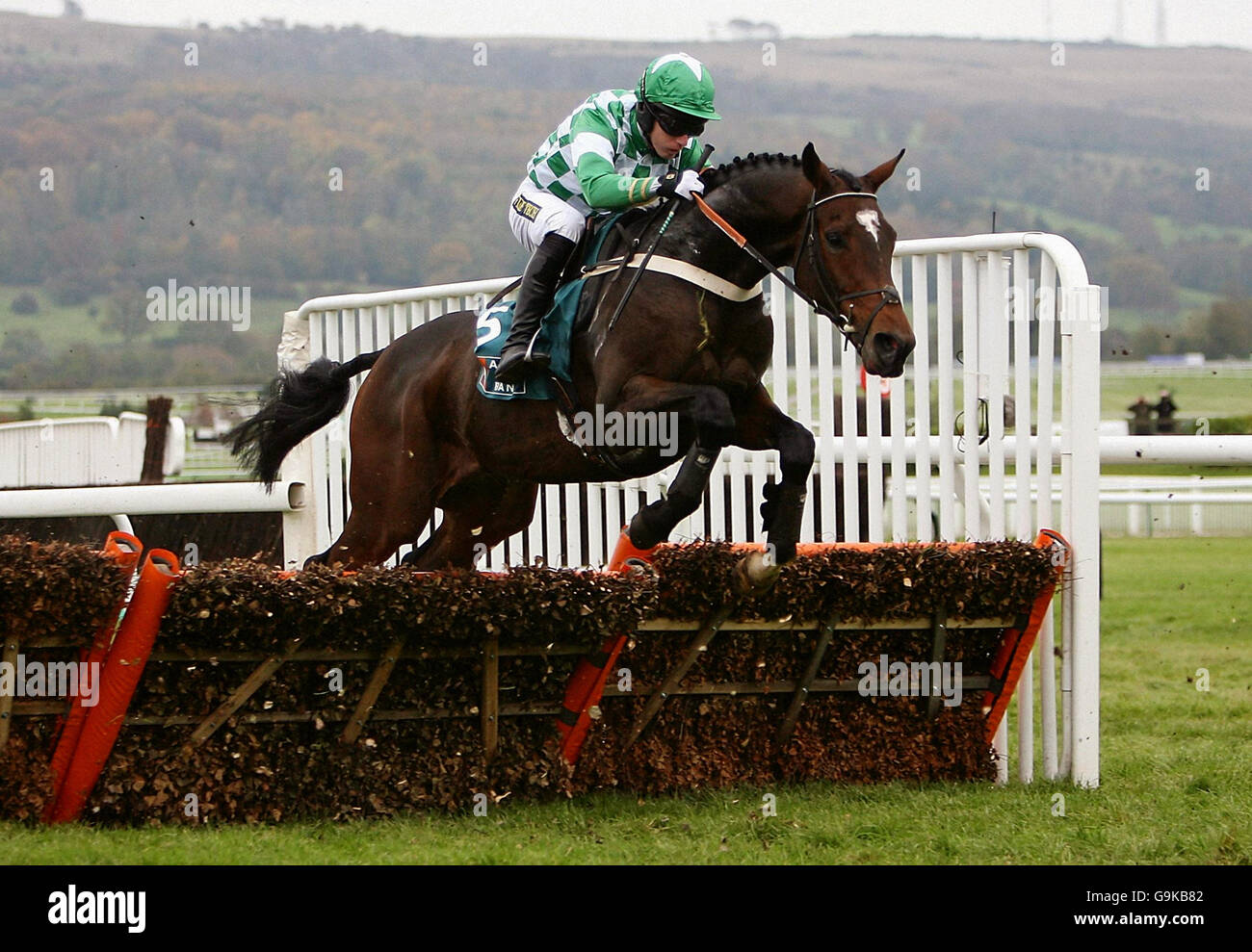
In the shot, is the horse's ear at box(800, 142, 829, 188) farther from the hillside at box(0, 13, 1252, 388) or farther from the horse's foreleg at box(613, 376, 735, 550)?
the hillside at box(0, 13, 1252, 388)

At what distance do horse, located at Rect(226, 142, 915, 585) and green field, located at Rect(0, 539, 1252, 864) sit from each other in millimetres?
776

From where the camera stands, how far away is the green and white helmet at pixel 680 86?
4.97 m

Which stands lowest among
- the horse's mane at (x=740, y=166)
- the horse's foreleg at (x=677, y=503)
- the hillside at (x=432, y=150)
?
the horse's foreleg at (x=677, y=503)

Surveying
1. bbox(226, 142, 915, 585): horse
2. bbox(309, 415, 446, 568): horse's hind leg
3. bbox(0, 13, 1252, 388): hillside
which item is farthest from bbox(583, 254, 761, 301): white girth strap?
bbox(0, 13, 1252, 388): hillside

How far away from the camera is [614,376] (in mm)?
4879

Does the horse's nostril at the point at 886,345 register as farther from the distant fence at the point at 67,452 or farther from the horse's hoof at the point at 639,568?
the distant fence at the point at 67,452

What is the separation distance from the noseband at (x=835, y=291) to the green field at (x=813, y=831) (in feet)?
4.72

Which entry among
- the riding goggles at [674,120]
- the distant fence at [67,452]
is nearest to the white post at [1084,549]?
the riding goggles at [674,120]

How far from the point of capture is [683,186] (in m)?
5.08

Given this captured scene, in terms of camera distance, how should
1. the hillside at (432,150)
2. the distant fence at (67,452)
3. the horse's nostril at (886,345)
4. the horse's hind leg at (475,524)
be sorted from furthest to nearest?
the hillside at (432,150) < the distant fence at (67,452) < the horse's hind leg at (475,524) < the horse's nostril at (886,345)

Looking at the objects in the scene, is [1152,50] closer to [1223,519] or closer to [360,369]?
[1223,519]

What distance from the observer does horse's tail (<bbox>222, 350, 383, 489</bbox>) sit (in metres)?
6.39
